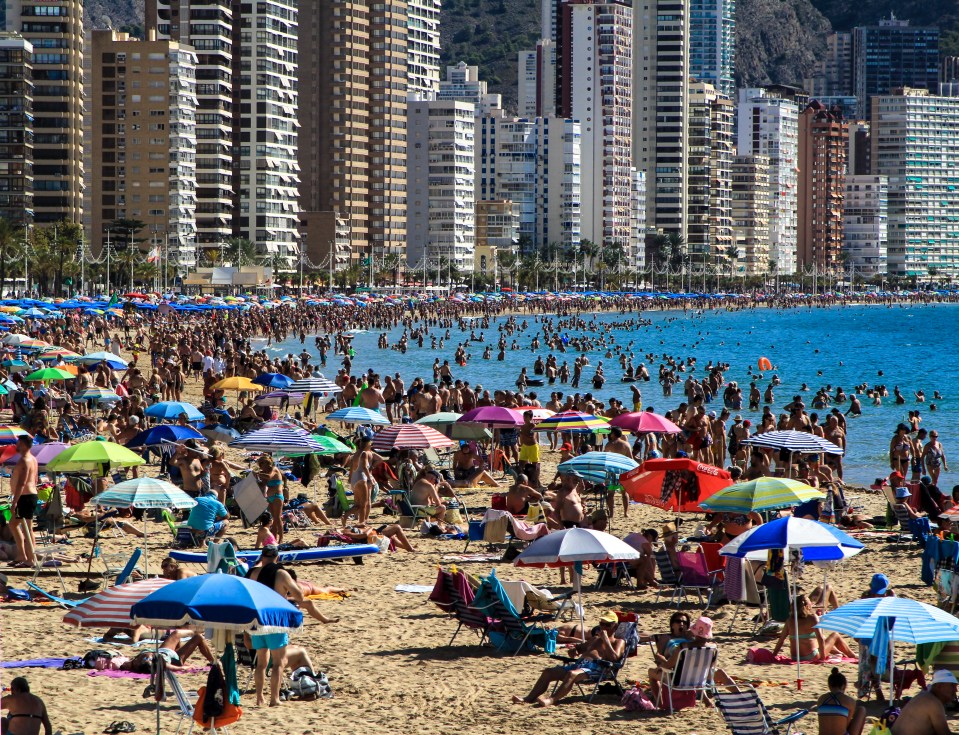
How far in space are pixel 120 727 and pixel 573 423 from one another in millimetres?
12561

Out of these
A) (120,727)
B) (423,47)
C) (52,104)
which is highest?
(423,47)

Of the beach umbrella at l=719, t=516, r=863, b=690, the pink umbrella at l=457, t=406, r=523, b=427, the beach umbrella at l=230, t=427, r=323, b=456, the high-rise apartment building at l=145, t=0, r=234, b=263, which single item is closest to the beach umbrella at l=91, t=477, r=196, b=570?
the beach umbrella at l=230, t=427, r=323, b=456

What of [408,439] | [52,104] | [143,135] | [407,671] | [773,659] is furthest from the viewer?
[143,135]

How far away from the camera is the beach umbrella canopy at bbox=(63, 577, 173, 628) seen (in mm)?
10406

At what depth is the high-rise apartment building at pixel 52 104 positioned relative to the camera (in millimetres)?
114875

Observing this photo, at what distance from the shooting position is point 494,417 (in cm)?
2217

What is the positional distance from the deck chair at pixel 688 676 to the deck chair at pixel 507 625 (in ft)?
5.42

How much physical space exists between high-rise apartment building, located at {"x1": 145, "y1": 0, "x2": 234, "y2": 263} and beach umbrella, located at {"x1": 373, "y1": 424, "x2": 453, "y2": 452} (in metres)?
108

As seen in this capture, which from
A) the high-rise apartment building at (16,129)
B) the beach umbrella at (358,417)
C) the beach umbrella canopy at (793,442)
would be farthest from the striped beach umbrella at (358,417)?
the high-rise apartment building at (16,129)

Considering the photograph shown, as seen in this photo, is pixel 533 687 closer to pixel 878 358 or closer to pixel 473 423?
pixel 473 423

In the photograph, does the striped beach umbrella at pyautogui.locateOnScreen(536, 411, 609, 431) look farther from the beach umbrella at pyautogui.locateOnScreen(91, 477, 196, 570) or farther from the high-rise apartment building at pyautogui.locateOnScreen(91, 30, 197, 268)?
the high-rise apartment building at pyautogui.locateOnScreen(91, 30, 197, 268)

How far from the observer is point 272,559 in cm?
1148

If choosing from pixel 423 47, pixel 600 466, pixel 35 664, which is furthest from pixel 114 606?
pixel 423 47

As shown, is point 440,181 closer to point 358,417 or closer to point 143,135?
point 143,135
